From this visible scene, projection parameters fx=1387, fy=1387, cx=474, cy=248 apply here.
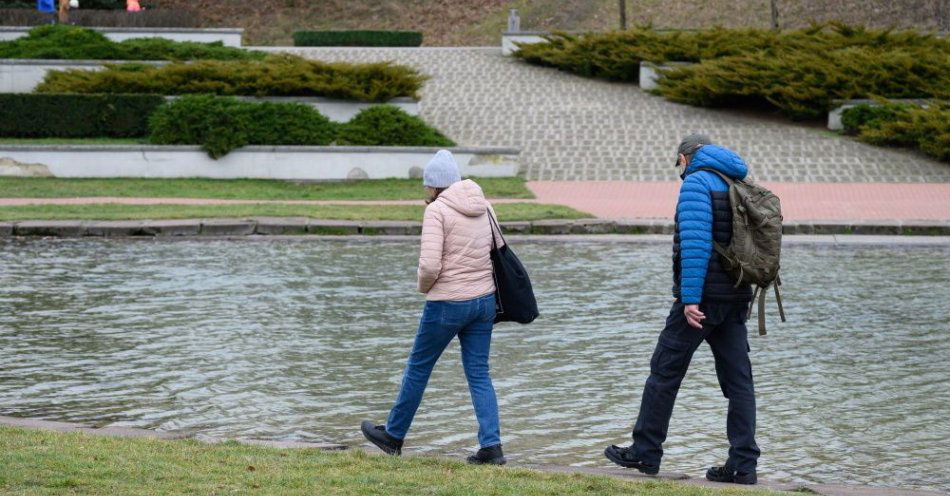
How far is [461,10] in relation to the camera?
164 ft

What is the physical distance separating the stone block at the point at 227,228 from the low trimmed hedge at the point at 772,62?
1358 centimetres

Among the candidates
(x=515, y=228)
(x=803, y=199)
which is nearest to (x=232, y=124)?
(x=515, y=228)

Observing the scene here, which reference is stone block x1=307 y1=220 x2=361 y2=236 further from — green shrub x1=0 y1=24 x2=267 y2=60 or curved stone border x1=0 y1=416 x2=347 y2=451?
green shrub x1=0 y1=24 x2=267 y2=60

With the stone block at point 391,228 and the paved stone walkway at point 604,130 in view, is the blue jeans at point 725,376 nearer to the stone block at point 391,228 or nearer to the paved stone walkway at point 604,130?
the stone block at point 391,228

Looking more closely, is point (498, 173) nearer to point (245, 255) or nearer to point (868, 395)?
point (245, 255)

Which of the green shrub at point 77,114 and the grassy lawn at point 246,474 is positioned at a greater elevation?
the green shrub at point 77,114

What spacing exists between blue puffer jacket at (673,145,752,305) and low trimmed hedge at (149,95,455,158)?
1759 cm

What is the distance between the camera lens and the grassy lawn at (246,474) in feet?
20.5

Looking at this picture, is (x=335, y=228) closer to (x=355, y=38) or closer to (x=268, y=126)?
(x=268, y=126)

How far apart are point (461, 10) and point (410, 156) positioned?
26.9m

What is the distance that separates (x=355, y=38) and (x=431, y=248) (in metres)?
31.6

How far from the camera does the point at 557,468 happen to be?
7102mm

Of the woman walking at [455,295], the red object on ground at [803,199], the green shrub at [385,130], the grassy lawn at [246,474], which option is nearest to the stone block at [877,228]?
the red object on ground at [803,199]

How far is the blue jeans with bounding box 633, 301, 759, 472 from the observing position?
23.6ft
